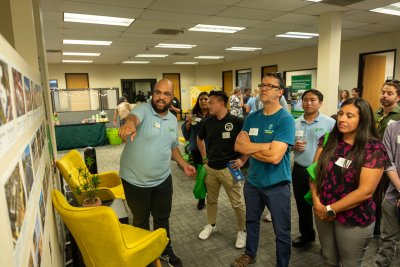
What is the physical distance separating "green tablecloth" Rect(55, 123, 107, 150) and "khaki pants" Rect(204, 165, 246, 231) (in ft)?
18.1

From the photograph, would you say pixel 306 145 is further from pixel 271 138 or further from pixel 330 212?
pixel 330 212

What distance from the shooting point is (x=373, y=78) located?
7.13m

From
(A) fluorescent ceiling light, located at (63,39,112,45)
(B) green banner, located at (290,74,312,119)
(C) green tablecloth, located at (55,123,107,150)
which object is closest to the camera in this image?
(A) fluorescent ceiling light, located at (63,39,112,45)

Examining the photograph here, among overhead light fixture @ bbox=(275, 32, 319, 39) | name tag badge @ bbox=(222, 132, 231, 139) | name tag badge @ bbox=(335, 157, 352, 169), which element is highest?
overhead light fixture @ bbox=(275, 32, 319, 39)

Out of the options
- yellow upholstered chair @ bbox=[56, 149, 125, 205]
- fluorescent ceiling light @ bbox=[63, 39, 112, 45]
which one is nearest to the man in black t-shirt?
yellow upholstered chair @ bbox=[56, 149, 125, 205]

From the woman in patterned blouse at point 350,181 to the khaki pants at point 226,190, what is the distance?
0.91 metres

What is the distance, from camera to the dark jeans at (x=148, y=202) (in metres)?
2.01

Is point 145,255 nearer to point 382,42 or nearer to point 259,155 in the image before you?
point 259,155

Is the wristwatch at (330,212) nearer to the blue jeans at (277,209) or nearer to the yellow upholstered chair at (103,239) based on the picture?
the blue jeans at (277,209)

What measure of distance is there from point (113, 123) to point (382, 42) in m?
7.42

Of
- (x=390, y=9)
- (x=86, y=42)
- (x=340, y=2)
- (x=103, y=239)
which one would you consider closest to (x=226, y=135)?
(x=103, y=239)

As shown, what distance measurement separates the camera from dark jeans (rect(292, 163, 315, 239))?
2393mm

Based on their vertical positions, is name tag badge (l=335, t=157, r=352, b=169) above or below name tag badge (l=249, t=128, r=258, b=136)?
below

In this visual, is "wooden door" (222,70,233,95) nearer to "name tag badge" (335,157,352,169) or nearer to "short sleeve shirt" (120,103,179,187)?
"short sleeve shirt" (120,103,179,187)
